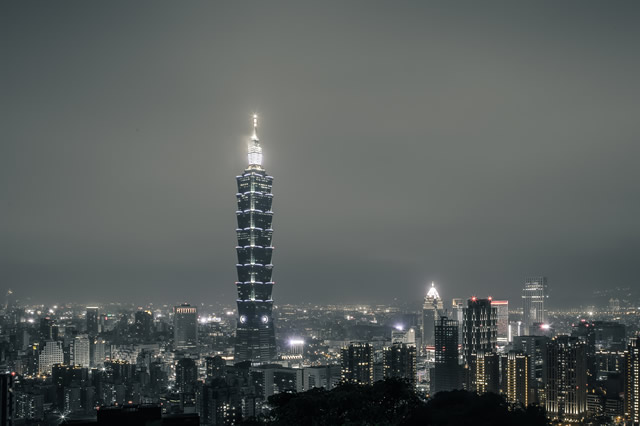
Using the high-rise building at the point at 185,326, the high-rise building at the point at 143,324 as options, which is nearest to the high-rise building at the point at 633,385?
the high-rise building at the point at 185,326

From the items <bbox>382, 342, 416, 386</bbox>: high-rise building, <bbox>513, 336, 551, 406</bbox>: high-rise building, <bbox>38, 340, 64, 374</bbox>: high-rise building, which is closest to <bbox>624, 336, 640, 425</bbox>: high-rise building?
<bbox>513, 336, 551, 406</bbox>: high-rise building

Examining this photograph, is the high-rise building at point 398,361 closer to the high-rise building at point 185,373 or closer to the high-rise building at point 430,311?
the high-rise building at point 185,373

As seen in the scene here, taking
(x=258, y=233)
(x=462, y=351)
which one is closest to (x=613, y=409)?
(x=462, y=351)

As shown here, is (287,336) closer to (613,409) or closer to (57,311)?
(57,311)

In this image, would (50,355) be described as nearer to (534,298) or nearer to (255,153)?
→ (255,153)

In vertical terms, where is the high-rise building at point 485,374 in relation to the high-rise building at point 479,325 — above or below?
below

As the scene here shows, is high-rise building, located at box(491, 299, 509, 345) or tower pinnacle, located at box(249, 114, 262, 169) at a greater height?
tower pinnacle, located at box(249, 114, 262, 169)

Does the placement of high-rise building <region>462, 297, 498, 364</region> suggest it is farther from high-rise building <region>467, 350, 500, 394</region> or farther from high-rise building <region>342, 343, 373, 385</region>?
high-rise building <region>342, 343, 373, 385</region>
